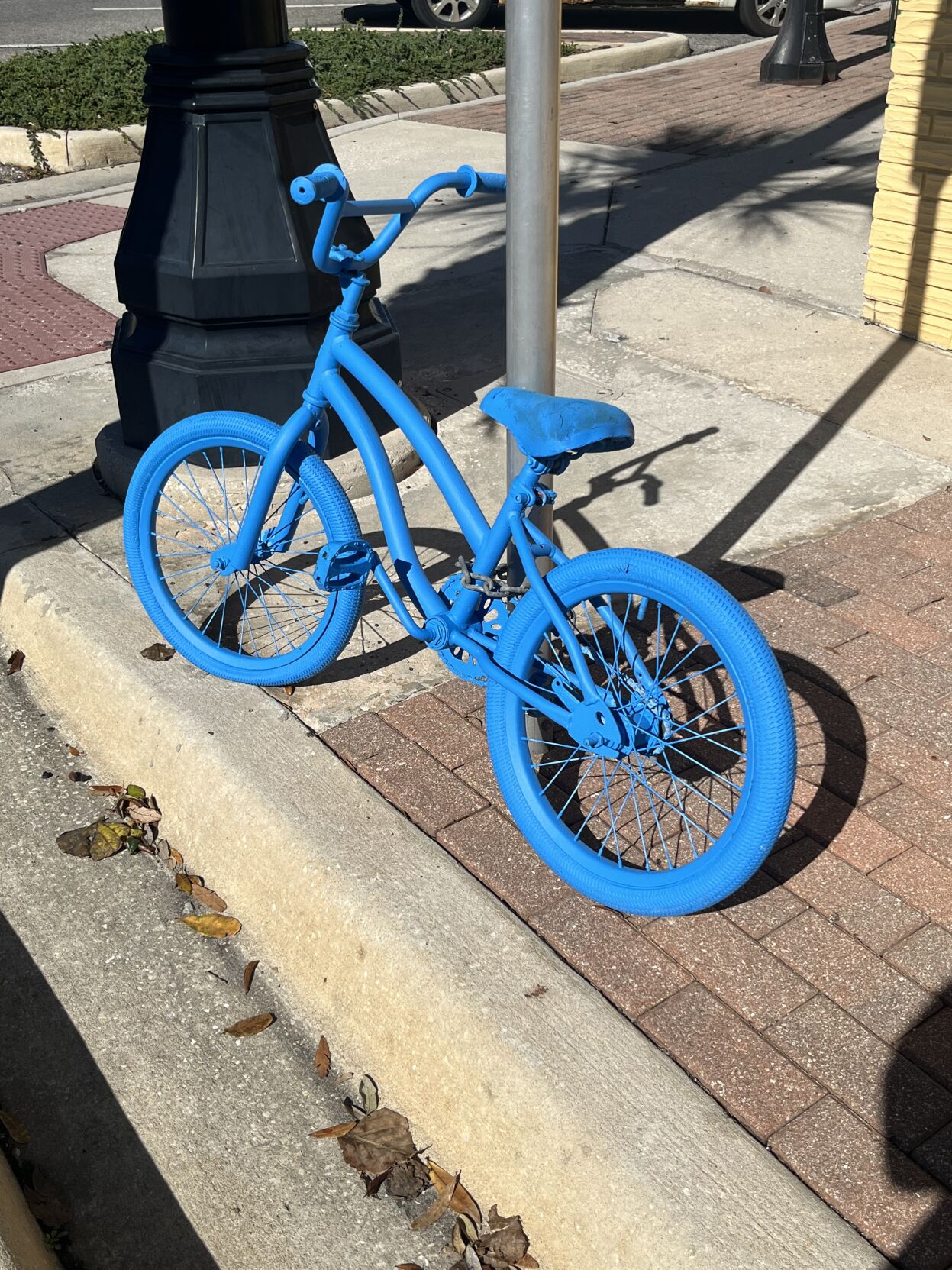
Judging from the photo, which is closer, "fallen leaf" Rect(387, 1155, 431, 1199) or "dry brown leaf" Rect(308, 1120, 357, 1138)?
"fallen leaf" Rect(387, 1155, 431, 1199)

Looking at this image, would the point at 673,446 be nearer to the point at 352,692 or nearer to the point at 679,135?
the point at 352,692

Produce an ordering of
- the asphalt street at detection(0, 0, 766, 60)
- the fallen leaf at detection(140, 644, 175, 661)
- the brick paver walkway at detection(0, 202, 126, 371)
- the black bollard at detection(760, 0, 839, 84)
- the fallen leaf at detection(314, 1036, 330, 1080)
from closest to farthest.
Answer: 1. the fallen leaf at detection(314, 1036, 330, 1080)
2. the fallen leaf at detection(140, 644, 175, 661)
3. the brick paver walkway at detection(0, 202, 126, 371)
4. the black bollard at detection(760, 0, 839, 84)
5. the asphalt street at detection(0, 0, 766, 60)

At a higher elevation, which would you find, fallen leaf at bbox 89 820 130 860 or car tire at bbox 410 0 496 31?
car tire at bbox 410 0 496 31

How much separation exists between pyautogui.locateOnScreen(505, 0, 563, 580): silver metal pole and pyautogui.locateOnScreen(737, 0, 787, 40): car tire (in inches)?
476

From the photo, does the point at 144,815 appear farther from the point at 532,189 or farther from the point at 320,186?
the point at 532,189

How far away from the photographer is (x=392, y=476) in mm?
3082

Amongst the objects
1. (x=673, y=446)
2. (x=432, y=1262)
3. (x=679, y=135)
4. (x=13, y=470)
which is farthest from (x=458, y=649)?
(x=679, y=135)

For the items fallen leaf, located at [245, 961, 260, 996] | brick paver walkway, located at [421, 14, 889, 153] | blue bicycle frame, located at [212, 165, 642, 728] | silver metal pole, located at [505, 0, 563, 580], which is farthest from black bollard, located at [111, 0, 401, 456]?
brick paver walkway, located at [421, 14, 889, 153]

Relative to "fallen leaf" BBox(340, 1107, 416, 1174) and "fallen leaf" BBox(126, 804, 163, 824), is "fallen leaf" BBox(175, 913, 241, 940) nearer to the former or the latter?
"fallen leaf" BBox(126, 804, 163, 824)

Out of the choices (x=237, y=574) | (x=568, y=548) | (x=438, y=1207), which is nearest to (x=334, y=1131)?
(x=438, y=1207)

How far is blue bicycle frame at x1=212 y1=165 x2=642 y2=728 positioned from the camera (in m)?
2.69

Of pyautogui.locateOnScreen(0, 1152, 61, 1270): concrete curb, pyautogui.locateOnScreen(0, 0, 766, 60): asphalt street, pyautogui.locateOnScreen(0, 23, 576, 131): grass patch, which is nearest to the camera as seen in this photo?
pyautogui.locateOnScreen(0, 1152, 61, 1270): concrete curb

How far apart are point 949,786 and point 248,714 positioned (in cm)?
177

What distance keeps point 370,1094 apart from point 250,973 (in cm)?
45
